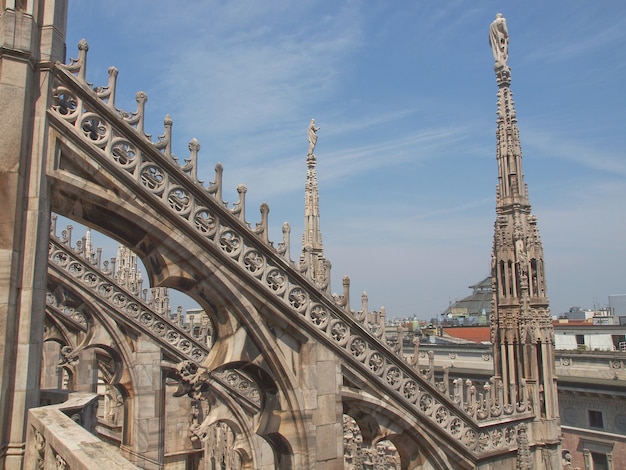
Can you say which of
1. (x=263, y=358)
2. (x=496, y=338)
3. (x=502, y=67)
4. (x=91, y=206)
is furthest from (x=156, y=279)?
(x=502, y=67)

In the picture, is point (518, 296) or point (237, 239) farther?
point (518, 296)

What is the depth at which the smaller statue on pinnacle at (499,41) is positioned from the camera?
15211 mm

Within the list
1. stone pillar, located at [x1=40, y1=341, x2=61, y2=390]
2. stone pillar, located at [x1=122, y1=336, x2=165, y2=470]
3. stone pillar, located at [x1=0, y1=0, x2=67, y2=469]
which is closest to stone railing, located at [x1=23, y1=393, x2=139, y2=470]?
stone pillar, located at [x1=0, y1=0, x2=67, y2=469]

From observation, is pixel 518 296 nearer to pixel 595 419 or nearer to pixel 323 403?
pixel 323 403

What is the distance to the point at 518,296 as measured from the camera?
1341cm

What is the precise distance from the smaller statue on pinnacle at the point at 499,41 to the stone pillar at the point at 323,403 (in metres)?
9.67

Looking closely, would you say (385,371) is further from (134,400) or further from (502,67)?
(502,67)

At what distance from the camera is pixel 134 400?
14.9 m

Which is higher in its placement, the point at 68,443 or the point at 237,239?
the point at 237,239

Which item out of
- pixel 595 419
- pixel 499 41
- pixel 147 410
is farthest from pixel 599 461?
pixel 147 410

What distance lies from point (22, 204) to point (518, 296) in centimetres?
1050

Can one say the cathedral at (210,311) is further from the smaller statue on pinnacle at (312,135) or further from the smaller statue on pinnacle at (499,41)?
the smaller statue on pinnacle at (312,135)

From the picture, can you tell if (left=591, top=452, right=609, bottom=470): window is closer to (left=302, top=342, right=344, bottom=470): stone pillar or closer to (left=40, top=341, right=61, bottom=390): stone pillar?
(left=302, top=342, right=344, bottom=470): stone pillar

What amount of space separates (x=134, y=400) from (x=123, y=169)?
8.86m
